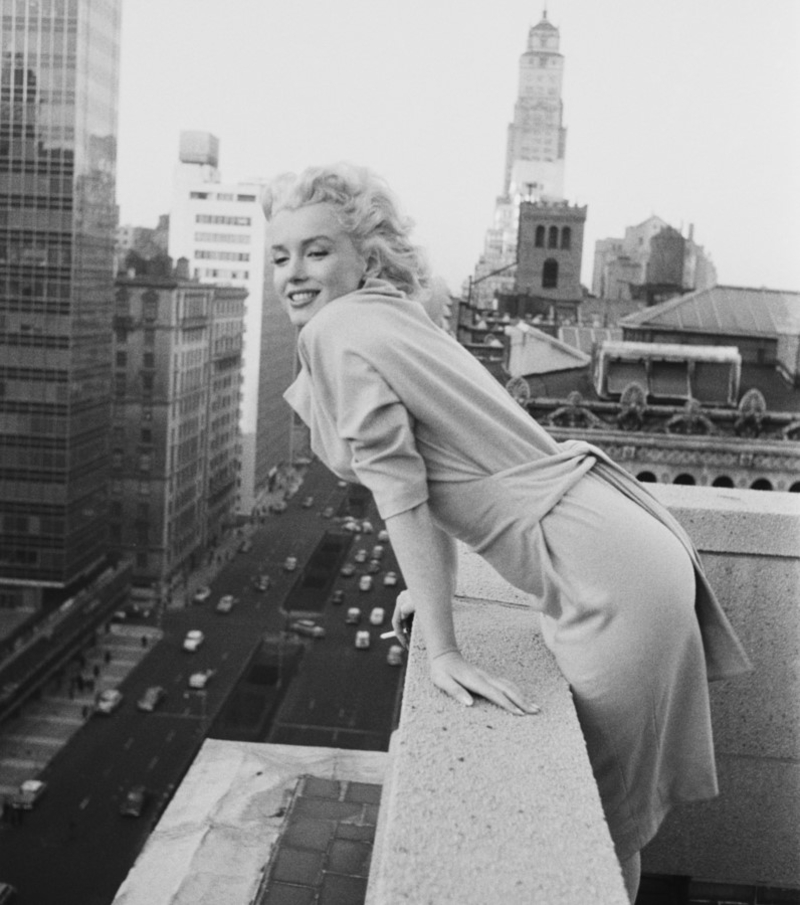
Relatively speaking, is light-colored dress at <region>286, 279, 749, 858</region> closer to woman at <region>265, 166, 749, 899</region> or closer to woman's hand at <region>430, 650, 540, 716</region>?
woman at <region>265, 166, 749, 899</region>

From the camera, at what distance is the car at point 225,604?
72.2 m

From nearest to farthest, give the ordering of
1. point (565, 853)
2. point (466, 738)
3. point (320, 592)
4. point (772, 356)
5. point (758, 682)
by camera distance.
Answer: point (565, 853), point (466, 738), point (758, 682), point (772, 356), point (320, 592)

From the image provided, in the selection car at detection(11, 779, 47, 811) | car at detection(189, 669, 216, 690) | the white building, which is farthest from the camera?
the white building

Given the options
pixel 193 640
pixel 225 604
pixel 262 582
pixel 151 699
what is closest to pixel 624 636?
pixel 151 699

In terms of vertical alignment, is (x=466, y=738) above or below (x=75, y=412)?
above

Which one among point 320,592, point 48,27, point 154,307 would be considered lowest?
point 320,592

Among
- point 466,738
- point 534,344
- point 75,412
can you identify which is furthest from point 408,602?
point 75,412

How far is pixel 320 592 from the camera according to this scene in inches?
2931

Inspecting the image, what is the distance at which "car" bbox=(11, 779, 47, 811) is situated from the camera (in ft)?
142

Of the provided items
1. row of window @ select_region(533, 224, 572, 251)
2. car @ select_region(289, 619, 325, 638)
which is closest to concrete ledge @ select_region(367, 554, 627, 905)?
car @ select_region(289, 619, 325, 638)

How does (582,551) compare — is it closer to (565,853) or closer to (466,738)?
(466,738)

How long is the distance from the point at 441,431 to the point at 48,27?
68.3 m

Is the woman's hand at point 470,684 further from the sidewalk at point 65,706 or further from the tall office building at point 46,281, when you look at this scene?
the tall office building at point 46,281

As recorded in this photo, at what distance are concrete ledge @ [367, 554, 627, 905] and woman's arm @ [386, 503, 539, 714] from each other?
0.06 m
